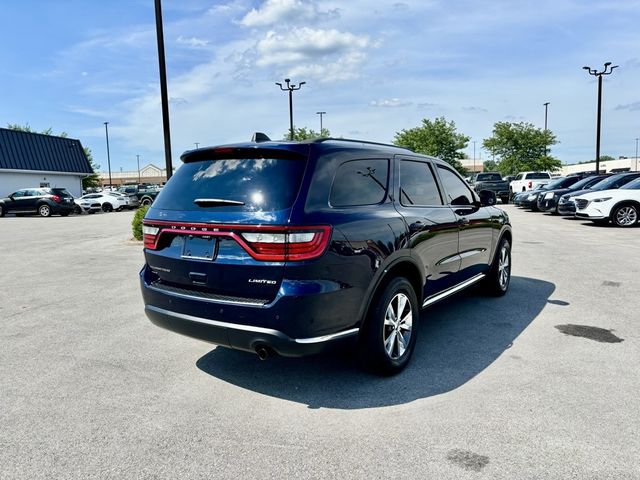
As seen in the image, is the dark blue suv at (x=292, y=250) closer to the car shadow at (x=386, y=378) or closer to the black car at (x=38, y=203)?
the car shadow at (x=386, y=378)

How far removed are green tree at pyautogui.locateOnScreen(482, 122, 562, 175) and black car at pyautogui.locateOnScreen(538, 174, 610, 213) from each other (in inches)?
1245

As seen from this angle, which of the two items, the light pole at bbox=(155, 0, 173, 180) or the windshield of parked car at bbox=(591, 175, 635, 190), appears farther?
the windshield of parked car at bbox=(591, 175, 635, 190)

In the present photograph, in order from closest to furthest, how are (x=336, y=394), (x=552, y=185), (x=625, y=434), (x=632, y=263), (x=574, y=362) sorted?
(x=625, y=434) → (x=336, y=394) → (x=574, y=362) → (x=632, y=263) → (x=552, y=185)

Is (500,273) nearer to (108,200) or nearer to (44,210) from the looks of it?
(44,210)

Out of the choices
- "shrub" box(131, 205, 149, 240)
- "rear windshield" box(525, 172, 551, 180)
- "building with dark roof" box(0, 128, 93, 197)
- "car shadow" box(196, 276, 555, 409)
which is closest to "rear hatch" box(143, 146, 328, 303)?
"car shadow" box(196, 276, 555, 409)

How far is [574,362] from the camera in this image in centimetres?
418

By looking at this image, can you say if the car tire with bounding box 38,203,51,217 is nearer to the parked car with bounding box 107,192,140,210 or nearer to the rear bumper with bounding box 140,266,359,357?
the parked car with bounding box 107,192,140,210

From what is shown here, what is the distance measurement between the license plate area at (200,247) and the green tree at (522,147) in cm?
5317

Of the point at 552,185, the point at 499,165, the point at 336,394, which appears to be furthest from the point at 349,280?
the point at 499,165

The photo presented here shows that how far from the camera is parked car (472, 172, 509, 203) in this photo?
29688mm

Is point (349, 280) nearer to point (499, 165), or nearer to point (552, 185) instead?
point (552, 185)

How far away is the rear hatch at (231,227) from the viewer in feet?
10.3

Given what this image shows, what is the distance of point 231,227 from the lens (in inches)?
129

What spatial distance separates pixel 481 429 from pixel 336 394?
105 centimetres
